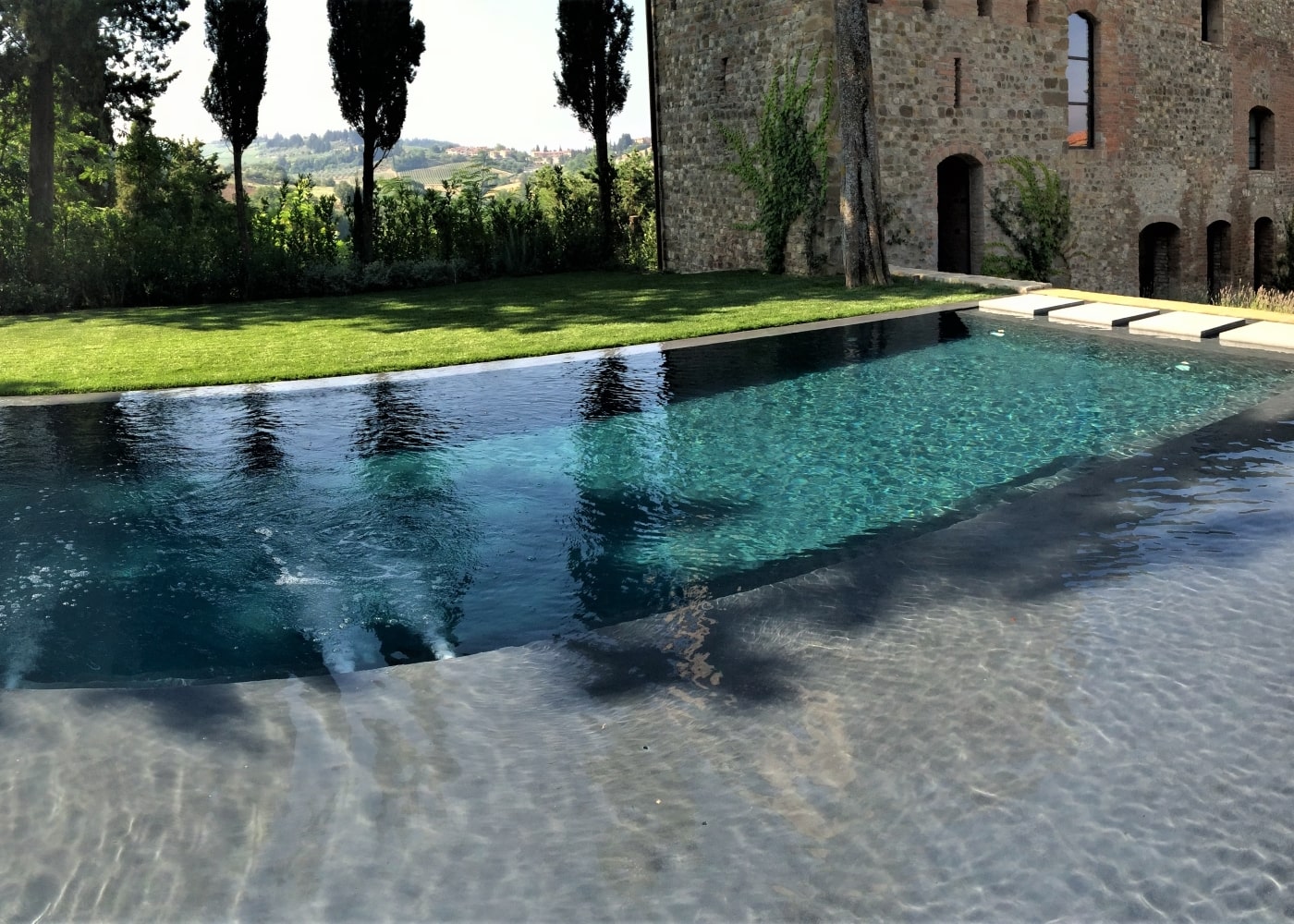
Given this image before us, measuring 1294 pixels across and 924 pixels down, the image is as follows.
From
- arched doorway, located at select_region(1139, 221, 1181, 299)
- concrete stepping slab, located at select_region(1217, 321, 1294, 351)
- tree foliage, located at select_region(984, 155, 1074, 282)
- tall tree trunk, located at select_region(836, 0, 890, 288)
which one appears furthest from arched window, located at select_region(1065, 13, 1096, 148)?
concrete stepping slab, located at select_region(1217, 321, 1294, 351)

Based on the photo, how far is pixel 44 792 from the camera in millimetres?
2803

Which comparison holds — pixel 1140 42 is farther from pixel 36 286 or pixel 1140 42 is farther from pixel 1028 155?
pixel 36 286

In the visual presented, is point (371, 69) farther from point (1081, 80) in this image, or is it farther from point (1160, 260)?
point (1160, 260)

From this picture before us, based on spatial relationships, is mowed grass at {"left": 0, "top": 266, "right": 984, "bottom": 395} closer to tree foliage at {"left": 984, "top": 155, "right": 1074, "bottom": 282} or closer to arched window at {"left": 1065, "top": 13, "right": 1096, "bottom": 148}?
tree foliage at {"left": 984, "top": 155, "right": 1074, "bottom": 282}

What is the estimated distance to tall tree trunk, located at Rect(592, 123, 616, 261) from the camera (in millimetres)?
21297

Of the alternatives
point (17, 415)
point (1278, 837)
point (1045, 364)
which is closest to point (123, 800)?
point (1278, 837)

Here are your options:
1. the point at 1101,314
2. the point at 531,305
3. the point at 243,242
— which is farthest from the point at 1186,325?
the point at 243,242

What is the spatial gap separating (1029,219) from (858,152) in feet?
15.8

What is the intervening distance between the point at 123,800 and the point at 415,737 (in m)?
0.74

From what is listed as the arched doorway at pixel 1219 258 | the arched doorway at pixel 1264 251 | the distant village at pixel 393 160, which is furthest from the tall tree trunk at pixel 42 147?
the distant village at pixel 393 160

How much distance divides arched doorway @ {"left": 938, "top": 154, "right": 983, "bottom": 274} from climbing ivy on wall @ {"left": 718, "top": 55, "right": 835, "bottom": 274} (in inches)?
107

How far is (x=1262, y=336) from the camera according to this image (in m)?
8.73

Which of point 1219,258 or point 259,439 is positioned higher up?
point 1219,258

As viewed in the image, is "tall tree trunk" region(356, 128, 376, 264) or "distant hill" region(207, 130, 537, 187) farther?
"distant hill" region(207, 130, 537, 187)
